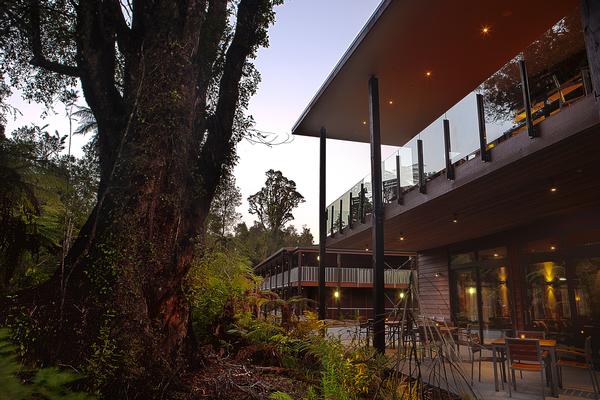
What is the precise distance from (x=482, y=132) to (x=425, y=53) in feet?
6.91

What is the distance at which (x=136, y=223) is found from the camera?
3539 millimetres

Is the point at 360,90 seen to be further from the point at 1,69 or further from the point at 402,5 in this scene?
the point at 1,69

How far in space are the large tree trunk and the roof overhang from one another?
12.5 feet

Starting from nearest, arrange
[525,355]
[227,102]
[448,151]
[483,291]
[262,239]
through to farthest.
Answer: [227,102]
[525,355]
[448,151]
[483,291]
[262,239]

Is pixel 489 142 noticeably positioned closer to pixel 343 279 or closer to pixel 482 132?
pixel 482 132

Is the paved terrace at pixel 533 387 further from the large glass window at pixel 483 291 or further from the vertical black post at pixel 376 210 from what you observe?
the large glass window at pixel 483 291

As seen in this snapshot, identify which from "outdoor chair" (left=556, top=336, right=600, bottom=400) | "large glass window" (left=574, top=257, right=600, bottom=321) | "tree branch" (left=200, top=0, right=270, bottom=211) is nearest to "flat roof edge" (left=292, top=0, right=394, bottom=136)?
"tree branch" (left=200, top=0, right=270, bottom=211)

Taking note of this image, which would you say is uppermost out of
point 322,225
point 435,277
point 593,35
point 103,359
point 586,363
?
point 322,225

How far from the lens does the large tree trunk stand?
10.3 ft

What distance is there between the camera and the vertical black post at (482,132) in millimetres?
6328

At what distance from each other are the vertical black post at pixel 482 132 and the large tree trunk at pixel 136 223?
421 cm

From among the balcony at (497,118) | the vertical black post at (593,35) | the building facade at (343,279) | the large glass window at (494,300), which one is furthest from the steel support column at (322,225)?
the vertical black post at (593,35)

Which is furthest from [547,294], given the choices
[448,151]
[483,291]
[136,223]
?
[136,223]

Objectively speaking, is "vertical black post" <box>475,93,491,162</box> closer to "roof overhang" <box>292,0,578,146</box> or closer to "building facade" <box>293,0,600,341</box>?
"building facade" <box>293,0,600,341</box>
